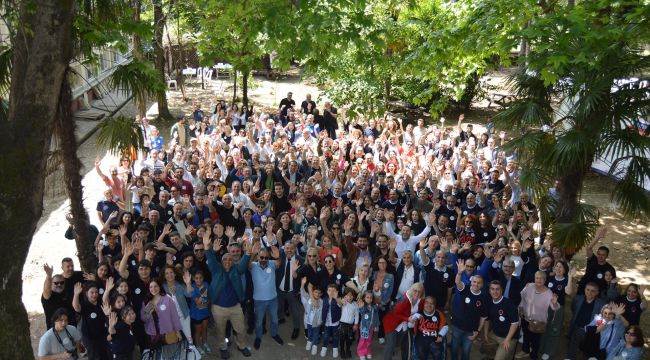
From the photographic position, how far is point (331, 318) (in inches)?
280

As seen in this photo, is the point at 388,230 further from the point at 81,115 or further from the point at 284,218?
the point at 81,115

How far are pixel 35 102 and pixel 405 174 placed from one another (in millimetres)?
8065

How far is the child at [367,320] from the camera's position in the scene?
6914mm

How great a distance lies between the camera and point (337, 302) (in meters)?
7.04

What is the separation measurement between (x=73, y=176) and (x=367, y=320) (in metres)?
4.19

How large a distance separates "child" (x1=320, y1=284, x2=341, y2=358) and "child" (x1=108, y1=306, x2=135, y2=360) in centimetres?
238

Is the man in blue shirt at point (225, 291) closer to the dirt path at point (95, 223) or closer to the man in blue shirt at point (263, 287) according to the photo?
the man in blue shirt at point (263, 287)

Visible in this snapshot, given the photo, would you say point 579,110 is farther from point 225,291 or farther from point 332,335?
point 225,291

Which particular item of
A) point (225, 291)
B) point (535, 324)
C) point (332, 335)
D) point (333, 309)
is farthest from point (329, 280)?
point (535, 324)

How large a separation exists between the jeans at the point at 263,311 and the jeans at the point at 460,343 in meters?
2.38

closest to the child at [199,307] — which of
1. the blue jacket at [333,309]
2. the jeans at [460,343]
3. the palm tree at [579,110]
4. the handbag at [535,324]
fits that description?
the blue jacket at [333,309]

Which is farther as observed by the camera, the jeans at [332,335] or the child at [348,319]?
the jeans at [332,335]

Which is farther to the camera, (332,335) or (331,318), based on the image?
(332,335)

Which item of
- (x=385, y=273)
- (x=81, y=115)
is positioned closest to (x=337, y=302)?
(x=385, y=273)
